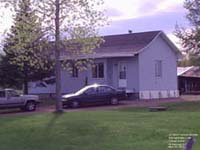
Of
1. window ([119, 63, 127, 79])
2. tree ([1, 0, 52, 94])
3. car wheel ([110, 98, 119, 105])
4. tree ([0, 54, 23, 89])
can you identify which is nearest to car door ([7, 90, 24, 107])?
tree ([1, 0, 52, 94])

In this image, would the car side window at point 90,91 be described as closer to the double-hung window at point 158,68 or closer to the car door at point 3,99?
the car door at point 3,99

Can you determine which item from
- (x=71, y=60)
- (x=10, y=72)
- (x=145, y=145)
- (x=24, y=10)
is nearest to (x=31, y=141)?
(x=145, y=145)

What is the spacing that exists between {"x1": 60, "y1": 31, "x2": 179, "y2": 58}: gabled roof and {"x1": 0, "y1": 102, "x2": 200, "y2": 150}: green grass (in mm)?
18201

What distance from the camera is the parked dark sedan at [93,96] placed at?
1188 inches

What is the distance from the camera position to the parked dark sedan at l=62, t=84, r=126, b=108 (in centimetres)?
3017

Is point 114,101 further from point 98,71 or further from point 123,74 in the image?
point 98,71

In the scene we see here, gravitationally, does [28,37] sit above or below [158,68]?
above

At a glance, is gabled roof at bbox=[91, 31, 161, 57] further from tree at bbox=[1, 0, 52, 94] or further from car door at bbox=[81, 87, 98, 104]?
tree at bbox=[1, 0, 52, 94]

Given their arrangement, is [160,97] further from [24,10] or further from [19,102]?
[24,10]

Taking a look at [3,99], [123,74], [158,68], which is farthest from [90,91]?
[158,68]

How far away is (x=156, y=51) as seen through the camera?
39438 mm

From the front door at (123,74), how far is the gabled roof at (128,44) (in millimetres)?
1080

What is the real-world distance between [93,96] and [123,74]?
24.8ft

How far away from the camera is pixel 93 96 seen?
103 ft
